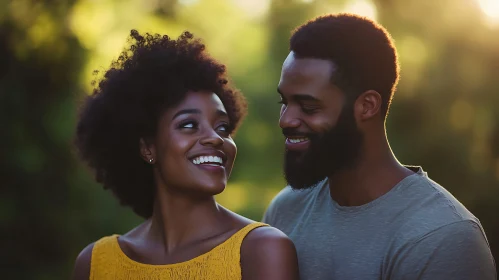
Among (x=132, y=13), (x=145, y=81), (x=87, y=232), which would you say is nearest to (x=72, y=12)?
(x=132, y=13)

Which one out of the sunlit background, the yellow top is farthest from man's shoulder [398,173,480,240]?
the sunlit background

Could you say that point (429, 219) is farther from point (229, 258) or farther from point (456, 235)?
point (229, 258)

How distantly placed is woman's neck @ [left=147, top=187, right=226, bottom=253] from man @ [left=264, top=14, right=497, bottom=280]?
50cm

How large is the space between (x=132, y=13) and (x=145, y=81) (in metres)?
5.67

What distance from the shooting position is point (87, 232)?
7.96 meters

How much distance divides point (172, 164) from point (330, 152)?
0.75m

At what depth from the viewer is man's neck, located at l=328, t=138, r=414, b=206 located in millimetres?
3684

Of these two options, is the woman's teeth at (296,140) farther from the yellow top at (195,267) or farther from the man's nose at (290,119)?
the yellow top at (195,267)

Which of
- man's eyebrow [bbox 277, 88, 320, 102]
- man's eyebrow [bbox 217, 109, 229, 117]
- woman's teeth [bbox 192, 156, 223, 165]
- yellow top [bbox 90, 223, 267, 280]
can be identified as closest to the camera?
yellow top [bbox 90, 223, 267, 280]

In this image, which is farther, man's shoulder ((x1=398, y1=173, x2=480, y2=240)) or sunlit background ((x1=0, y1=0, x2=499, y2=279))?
sunlit background ((x1=0, y1=0, x2=499, y2=279))

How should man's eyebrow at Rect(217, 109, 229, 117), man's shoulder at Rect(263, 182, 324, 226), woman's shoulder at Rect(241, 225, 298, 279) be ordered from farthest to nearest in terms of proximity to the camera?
Result: 1. man's shoulder at Rect(263, 182, 324, 226)
2. man's eyebrow at Rect(217, 109, 229, 117)
3. woman's shoulder at Rect(241, 225, 298, 279)

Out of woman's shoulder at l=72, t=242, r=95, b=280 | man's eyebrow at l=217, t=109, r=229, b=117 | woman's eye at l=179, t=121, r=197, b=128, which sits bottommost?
woman's shoulder at l=72, t=242, r=95, b=280

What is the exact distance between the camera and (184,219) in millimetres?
3576

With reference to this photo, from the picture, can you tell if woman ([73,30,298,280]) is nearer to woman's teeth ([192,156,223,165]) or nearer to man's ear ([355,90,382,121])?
woman's teeth ([192,156,223,165])
